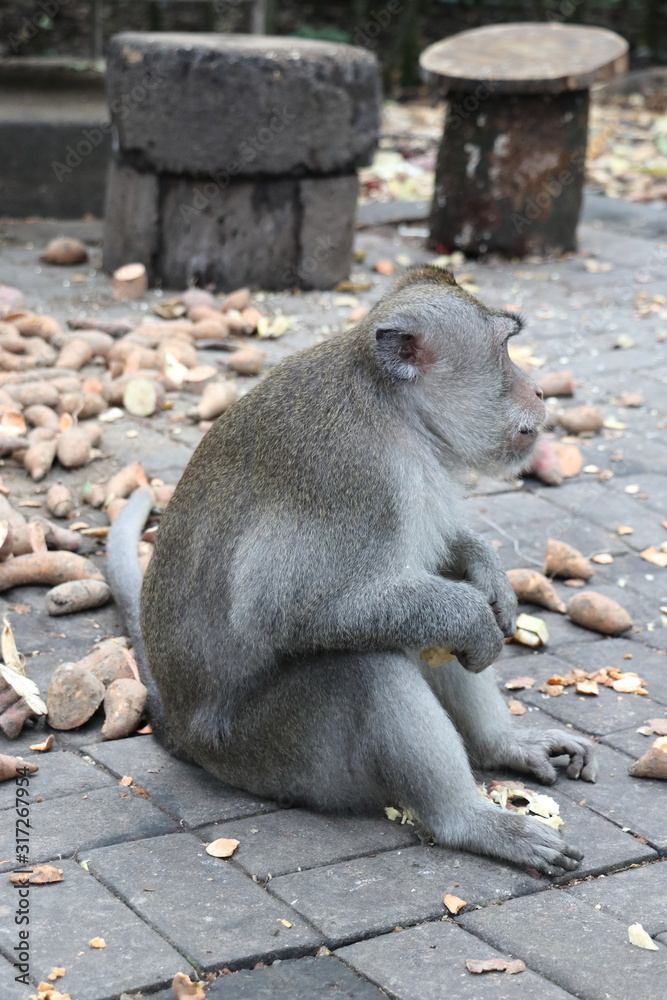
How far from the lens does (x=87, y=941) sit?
242 cm

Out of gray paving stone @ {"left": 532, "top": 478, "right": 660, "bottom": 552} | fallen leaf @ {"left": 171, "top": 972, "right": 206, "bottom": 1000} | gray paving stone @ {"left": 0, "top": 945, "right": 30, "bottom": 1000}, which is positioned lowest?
gray paving stone @ {"left": 532, "top": 478, "right": 660, "bottom": 552}

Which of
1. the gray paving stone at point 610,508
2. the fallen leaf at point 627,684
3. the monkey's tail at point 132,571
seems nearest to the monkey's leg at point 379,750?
the monkey's tail at point 132,571

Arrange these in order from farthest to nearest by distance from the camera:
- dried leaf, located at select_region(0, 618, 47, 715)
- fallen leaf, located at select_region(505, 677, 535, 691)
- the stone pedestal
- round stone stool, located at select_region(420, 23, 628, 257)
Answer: the stone pedestal
round stone stool, located at select_region(420, 23, 628, 257)
fallen leaf, located at select_region(505, 677, 535, 691)
dried leaf, located at select_region(0, 618, 47, 715)

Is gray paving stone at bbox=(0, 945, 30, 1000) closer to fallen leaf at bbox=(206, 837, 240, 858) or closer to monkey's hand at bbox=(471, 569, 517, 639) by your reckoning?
fallen leaf at bbox=(206, 837, 240, 858)

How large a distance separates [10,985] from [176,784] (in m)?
0.85

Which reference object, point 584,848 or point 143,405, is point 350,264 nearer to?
point 143,405

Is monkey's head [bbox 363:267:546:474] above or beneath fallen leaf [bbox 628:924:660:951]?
above

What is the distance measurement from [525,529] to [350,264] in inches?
129

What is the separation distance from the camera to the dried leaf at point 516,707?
3508mm

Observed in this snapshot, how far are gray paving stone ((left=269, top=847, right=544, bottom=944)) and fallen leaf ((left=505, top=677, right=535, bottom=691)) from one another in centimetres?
86

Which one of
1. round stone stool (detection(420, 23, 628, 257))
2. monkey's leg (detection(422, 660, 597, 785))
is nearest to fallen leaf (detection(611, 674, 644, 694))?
monkey's leg (detection(422, 660, 597, 785))

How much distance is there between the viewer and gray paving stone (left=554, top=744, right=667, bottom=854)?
2.94 meters

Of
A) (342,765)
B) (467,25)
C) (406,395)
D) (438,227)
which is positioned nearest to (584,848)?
(342,765)

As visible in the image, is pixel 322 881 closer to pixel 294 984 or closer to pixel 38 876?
pixel 294 984
